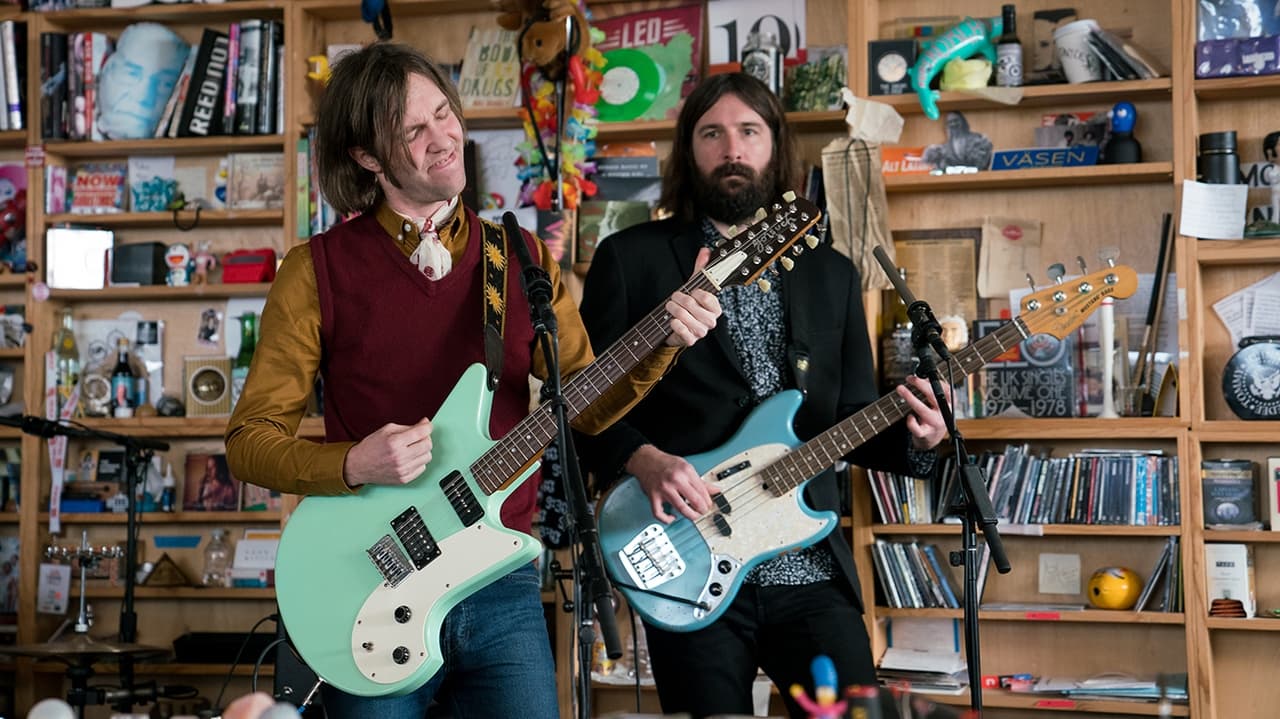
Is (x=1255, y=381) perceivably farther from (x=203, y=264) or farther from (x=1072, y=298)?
(x=203, y=264)

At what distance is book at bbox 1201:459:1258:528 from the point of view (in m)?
3.46

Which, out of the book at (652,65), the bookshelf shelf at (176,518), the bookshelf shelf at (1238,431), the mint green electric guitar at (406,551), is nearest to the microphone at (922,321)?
the mint green electric guitar at (406,551)

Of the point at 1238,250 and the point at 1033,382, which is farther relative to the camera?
the point at 1033,382

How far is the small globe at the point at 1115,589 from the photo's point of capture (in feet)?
11.5

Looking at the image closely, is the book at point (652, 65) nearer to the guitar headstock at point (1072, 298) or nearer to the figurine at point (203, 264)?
the figurine at point (203, 264)

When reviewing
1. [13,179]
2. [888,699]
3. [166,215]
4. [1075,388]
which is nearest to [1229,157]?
[1075,388]

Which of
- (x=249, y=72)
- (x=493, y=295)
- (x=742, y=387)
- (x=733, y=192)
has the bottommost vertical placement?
(x=742, y=387)

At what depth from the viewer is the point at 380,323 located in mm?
2152

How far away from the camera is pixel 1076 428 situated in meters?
3.48

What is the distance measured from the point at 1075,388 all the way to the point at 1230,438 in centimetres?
41

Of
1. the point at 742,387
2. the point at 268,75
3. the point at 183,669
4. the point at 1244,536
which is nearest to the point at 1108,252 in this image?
the point at 1244,536

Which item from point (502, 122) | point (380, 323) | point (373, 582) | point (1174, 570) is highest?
point (502, 122)

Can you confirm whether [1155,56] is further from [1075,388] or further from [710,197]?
[710,197]

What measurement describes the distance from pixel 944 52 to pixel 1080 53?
358 millimetres
